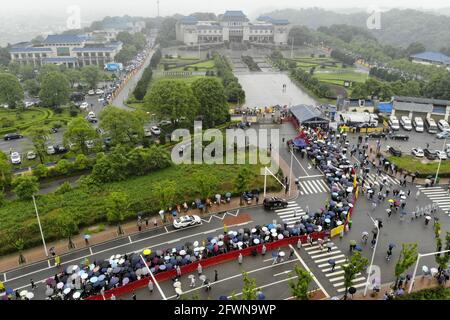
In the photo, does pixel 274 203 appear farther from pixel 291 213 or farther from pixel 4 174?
pixel 4 174

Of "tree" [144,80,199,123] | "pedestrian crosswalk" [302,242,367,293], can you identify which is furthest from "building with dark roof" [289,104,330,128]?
"pedestrian crosswalk" [302,242,367,293]

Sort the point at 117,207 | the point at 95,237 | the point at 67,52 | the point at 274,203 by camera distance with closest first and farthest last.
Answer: the point at 95,237, the point at 117,207, the point at 274,203, the point at 67,52

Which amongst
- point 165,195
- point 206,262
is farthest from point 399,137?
point 206,262

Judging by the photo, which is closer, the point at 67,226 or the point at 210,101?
the point at 67,226

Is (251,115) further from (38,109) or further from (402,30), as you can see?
(402,30)

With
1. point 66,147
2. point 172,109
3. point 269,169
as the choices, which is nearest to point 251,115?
point 172,109

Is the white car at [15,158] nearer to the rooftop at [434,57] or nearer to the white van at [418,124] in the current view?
the white van at [418,124]

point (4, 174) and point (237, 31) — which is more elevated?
point (237, 31)

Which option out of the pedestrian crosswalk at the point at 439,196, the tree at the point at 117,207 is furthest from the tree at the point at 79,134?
the pedestrian crosswalk at the point at 439,196
